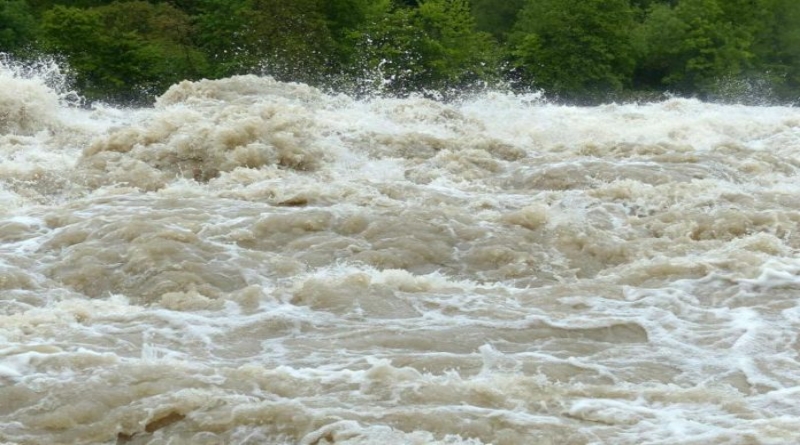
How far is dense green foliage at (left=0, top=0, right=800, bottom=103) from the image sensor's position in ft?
89.2

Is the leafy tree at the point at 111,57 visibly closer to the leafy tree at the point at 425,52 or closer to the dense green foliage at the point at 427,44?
the dense green foliage at the point at 427,44

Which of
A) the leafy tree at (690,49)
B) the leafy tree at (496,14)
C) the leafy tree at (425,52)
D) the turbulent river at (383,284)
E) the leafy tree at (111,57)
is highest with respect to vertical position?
the leafy tree at (496,14)

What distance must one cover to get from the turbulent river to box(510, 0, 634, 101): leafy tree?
16.0 m

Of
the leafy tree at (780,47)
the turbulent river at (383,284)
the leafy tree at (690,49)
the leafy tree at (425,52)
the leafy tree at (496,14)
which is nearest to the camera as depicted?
the turbulent river at (383,284)

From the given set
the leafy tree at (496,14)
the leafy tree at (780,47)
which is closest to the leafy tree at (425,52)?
the leafy tree at (496,14)

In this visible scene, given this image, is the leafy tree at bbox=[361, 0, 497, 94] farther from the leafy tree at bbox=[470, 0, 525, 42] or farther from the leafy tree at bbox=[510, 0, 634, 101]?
the leafy tree at bbox=[470, 0, 525, 42]

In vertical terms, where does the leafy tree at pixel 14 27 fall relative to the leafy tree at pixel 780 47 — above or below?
below

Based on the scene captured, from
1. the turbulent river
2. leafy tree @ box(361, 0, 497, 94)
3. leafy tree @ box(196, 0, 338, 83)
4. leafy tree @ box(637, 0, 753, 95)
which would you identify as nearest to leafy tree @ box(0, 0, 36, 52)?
leafy tree @ box(196, 0, 338, 83)

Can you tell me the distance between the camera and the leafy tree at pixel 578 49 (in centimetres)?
3138

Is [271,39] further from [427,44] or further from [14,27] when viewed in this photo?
[14,27]

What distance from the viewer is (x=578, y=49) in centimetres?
3195

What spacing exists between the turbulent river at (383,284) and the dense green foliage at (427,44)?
12.0 meters

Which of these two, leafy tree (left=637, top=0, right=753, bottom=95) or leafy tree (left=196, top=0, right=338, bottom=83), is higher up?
leafy tree (left=637, top=0, right=753, bottom=95)

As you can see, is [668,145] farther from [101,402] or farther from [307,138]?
[101,402]
